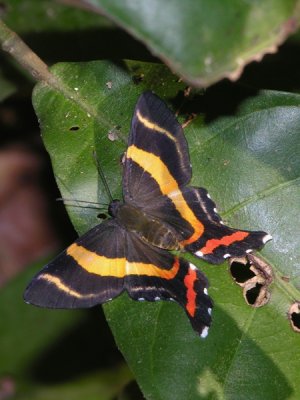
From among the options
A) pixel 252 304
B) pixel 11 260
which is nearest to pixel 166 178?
pixel 252 304

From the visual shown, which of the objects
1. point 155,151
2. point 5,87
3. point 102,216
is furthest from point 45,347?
point 155,151

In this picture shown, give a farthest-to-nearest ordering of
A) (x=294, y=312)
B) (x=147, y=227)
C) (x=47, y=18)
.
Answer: (x=47, y=18) → (x=147, y=227) → (x=294, y=312)

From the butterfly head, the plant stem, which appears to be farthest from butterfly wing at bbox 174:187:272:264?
the plant stem

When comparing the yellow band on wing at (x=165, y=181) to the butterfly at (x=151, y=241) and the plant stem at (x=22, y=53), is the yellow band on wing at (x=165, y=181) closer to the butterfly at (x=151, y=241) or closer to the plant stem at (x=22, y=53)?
the butterfly at (x=151, y=241)

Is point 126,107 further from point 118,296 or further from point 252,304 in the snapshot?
point 252,304

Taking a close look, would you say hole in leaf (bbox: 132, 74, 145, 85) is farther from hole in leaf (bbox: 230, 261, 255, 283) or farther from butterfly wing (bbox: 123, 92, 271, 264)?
hole in leaf (bbox: 230, 261, 255, 283)

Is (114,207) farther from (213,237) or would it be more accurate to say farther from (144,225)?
(213,237)

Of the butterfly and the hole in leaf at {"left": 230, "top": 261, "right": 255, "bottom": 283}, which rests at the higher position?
the butterfly
